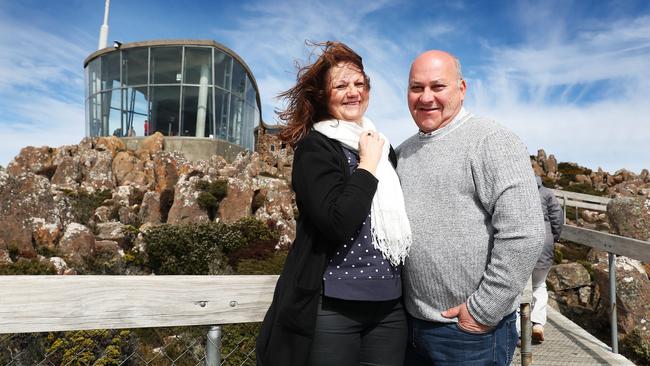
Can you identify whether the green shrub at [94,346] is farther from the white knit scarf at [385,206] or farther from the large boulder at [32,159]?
the large boulder at [32,159]

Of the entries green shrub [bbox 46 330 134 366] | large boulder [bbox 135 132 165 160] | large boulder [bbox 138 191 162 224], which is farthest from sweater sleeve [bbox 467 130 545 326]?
large boulder [bbox 135 132 165 160]

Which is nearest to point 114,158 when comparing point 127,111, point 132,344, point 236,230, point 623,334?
point 127,111

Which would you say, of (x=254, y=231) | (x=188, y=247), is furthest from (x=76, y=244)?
(x=254, y=231)

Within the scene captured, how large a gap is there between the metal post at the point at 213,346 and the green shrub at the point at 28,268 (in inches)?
264

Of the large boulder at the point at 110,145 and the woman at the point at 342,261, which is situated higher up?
the large boulder at the point at 110,145

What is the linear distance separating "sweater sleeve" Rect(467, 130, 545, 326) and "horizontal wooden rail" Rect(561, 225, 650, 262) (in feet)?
7.92

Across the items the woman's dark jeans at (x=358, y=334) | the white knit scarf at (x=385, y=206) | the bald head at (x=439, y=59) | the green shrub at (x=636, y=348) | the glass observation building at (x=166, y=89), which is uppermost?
the glass observation building at (x=166, y=89)

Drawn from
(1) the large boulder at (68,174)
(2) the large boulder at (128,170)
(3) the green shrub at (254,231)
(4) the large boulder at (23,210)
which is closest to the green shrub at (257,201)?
(3) the green shrub at (254,231)

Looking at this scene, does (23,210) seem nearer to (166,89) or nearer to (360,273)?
(360,273)

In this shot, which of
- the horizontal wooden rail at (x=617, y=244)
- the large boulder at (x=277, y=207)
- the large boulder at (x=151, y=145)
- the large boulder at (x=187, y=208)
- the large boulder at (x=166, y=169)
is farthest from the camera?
the large boulder at (x=151, y=145)

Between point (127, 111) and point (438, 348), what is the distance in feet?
94.5

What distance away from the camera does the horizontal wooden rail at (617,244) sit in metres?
3.31

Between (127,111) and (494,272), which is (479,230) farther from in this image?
(127,111)

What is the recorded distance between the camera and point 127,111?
27.0 metres
